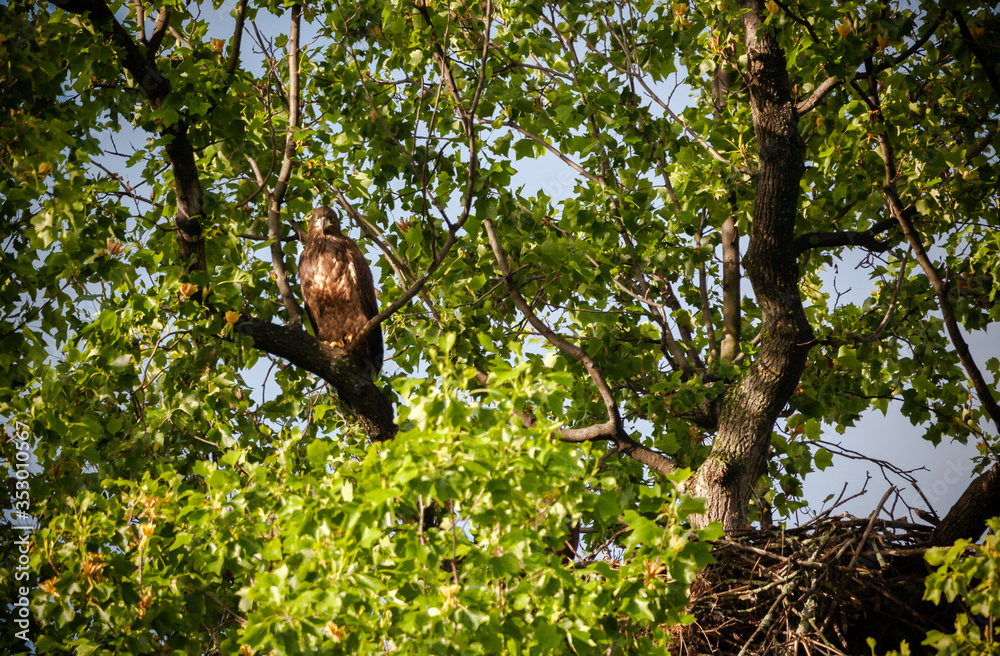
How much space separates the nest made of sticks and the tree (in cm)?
35

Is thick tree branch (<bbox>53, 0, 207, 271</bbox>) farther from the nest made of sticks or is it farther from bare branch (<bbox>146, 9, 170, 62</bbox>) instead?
the nest made of sticks

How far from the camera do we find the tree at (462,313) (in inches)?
114

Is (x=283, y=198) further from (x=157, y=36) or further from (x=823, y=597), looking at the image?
(x=823, y=597)

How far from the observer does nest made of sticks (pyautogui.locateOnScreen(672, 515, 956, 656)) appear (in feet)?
13.4

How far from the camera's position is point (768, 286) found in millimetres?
5027

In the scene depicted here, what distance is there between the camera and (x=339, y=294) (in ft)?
18.4

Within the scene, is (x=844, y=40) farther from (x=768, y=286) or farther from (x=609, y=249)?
(x=609, y=249)

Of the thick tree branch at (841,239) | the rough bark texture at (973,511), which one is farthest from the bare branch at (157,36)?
the rough bark texture at (973,511)

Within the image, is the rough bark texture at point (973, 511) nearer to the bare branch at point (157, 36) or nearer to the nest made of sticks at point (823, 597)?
the nest made of sticks at point (823, 597)

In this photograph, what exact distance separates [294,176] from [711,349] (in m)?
3.28

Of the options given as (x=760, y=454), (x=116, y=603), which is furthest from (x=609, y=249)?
(x=116, y=603)

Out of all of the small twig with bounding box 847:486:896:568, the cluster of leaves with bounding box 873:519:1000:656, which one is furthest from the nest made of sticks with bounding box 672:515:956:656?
the cluster of leaves with bounding box 873:519:1000:656

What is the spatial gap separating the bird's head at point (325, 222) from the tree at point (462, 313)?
19 centimetres

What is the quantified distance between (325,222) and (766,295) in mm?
3070
